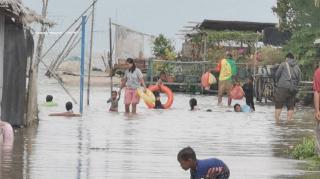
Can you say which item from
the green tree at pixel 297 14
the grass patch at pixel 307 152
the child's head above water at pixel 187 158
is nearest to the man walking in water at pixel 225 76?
the green tree at pixel 297 14

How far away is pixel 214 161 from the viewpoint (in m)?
10.2

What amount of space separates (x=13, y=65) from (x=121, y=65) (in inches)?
1310

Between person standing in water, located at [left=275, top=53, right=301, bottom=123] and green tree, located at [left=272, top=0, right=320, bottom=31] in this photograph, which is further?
green tree, located at [left=272, top=0, right=320, bottom=31]

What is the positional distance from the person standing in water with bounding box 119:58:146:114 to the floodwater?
0.60 metres

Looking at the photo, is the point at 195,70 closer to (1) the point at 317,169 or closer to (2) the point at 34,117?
(2) the point at 34,117

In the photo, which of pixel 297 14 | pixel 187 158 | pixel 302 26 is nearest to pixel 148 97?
pixel 302 26

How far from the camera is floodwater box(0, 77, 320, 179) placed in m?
13.4

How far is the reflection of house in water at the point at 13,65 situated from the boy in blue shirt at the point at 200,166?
9704 mm

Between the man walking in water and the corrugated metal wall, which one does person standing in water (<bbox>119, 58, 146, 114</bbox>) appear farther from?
the corrugated metal wall

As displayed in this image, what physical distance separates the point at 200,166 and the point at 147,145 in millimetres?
7278

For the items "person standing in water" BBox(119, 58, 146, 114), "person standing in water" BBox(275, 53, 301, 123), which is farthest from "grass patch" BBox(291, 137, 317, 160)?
"person standing in water" BBox(119, 58, 146, 114)

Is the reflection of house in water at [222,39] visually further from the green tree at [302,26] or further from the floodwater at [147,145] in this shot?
the floodwater at [147,145]

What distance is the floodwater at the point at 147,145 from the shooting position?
43.9 ft

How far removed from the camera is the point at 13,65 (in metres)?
20.0
